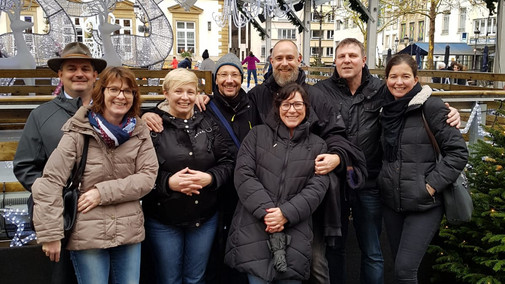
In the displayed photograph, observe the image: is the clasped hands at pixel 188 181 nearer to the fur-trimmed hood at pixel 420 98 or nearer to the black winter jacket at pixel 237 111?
the black winter jacket at pixel 237 111

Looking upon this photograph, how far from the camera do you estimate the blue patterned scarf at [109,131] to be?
2.40 m

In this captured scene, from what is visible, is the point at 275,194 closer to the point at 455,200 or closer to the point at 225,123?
the point at 225,123

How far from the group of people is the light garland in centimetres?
100

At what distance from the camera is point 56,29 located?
9367mm

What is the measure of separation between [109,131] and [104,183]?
0.27 metres

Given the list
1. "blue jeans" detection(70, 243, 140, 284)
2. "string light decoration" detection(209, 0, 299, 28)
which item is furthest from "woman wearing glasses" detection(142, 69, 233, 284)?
"string light decoration" detection(209, 0, 299, 28)

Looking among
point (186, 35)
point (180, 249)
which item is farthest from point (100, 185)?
point (186, 35)

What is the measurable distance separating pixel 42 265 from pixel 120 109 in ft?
5.92

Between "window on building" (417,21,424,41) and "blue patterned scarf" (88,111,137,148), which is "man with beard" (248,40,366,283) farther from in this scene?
"window on building" (417,21,424,41)

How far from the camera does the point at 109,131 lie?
239 centimetres

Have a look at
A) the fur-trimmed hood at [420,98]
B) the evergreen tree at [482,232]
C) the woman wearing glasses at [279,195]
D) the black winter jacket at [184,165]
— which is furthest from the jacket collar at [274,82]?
the evergreen tree at [482,232]

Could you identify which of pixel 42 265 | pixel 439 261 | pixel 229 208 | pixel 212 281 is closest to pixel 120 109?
pixel 229 208

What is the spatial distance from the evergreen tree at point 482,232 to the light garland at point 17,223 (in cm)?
318

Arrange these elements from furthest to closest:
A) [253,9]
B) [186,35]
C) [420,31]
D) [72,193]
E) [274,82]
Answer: [420,31] < [186,35] < [253,9] < [274,82] < [72,193]
